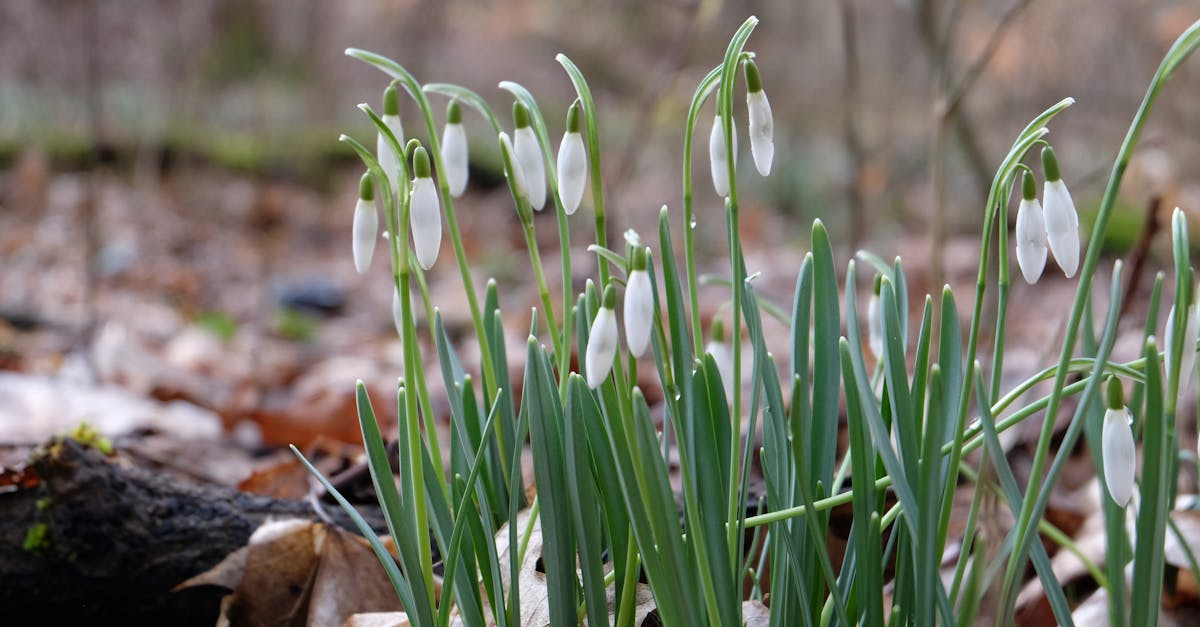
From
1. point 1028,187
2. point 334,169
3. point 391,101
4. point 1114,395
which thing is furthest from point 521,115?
point 334,169

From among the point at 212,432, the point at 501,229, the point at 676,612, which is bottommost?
the point at 676,612

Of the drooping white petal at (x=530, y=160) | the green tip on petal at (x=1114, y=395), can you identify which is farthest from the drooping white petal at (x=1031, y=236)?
the drooping white petal at (x=530, y=160)

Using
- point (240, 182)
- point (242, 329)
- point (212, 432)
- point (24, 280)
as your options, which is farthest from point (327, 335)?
point (240, 182)

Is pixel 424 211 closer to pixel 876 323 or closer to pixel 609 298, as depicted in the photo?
pixel 609 298

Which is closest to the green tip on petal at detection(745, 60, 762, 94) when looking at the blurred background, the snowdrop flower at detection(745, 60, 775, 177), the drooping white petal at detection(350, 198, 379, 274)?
the snowdrop flower at detection(745, 60, 775, 177)

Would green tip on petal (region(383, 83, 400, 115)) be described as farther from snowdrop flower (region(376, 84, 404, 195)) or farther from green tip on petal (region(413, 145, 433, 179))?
green tip on petal (region(413, 145, 433, 179))

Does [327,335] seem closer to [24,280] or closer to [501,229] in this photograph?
[24,280]
